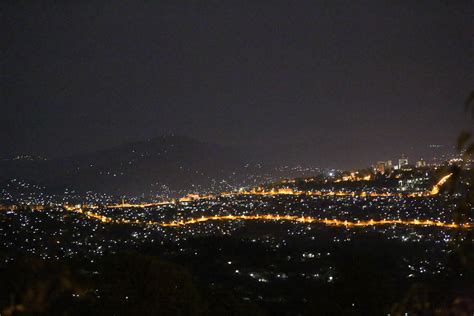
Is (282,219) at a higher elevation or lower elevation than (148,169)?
lower

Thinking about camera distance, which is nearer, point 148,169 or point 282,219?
point 282,219

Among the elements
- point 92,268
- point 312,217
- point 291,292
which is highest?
point 312,217

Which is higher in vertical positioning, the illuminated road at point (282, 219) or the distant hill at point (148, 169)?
the distant hill at point (148, 169)

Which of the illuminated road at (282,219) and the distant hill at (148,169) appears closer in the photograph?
the illuminated road at (282,219)

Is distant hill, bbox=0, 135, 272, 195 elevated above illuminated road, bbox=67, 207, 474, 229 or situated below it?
above

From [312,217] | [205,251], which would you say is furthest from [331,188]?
[205,251]

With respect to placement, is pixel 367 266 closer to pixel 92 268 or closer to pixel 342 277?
pixel 342 277

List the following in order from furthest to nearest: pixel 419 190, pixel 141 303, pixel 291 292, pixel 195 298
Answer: pixel 419 190 → pixel 291 292 → pixel 195 298 → pixel 141 303

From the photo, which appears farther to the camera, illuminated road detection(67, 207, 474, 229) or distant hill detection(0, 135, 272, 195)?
distant hill detection(0, 135, 272, 195)
